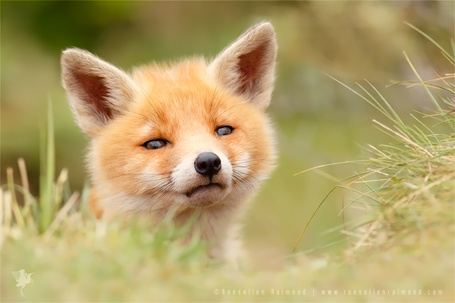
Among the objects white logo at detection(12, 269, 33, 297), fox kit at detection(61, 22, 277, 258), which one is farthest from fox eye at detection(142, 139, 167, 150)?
white logo at detection(12, 269, 33, 297)

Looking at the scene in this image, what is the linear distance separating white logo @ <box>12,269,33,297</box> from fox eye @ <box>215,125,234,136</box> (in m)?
1.94

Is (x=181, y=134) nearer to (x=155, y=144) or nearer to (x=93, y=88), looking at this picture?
(x=155, y=144)

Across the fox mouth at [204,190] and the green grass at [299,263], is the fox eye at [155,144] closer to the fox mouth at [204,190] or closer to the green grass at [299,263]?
the fox mouth at [204,190]

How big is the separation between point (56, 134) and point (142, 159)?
25.4 ft

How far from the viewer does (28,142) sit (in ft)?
38.5

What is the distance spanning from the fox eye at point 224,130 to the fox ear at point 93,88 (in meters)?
0.73

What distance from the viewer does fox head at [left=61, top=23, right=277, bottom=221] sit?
439 centimetres

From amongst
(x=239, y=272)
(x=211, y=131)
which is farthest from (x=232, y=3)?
(x=239, y=272)

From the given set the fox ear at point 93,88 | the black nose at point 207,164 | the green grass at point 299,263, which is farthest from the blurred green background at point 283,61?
the green grass at point 299,263

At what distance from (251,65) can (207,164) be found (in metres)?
1.54

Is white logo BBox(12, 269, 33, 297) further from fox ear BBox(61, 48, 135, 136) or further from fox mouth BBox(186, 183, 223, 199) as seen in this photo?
fox ear BBox(61, 48, 135, 136)

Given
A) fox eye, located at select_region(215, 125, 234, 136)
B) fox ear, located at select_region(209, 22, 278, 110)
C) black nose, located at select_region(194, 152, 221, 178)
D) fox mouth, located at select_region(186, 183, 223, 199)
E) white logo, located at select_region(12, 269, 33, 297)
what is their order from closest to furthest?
1. white logo, located at select_region(12, 269, 33, 297)
2. black nose, located at select_region(194, 152, 221, 178)
3. fox mouth, located at select_region(186, 183, 223, 199)
4. fox eye, located at select_region(215, 125, 234, 136)
5. fox ear, located at select_region(209, 22, 278, 110)

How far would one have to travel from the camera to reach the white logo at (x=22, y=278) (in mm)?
3115

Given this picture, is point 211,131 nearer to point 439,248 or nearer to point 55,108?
point 439,248
